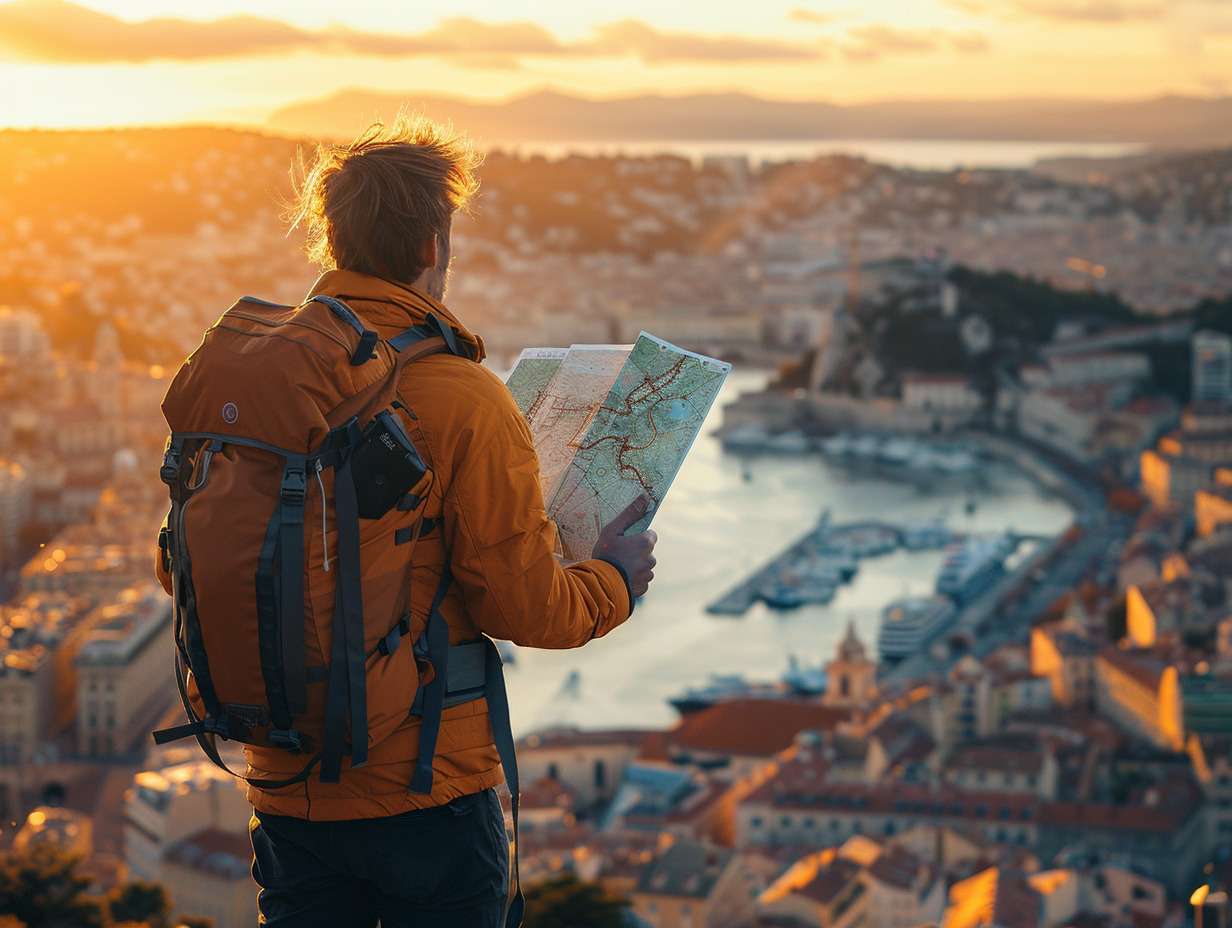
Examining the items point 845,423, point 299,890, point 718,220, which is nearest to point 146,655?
point 299,890

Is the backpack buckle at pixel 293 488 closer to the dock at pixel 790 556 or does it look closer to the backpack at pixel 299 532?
the backpack at pixel 299 532

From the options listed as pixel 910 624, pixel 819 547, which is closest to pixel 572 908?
pixel 910 624

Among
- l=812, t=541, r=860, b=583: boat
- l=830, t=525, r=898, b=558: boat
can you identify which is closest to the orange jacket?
l=812, t=541, r=860, b=583: boat


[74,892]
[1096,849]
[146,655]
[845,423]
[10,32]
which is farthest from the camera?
[845,423]

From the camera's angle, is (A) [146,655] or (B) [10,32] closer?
(B) [10,32]

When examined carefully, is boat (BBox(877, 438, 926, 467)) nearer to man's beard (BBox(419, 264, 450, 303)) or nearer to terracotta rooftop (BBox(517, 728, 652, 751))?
terracotta rooftop (BBox(517, 728, 652, 751))

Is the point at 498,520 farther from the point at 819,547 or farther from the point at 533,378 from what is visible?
the point at 819,547

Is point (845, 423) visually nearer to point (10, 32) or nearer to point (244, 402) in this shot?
point (10, 32)

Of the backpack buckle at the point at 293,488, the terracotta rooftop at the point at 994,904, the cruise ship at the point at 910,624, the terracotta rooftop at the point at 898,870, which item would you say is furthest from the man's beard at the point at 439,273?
the cruise ship at the point at 910,624
